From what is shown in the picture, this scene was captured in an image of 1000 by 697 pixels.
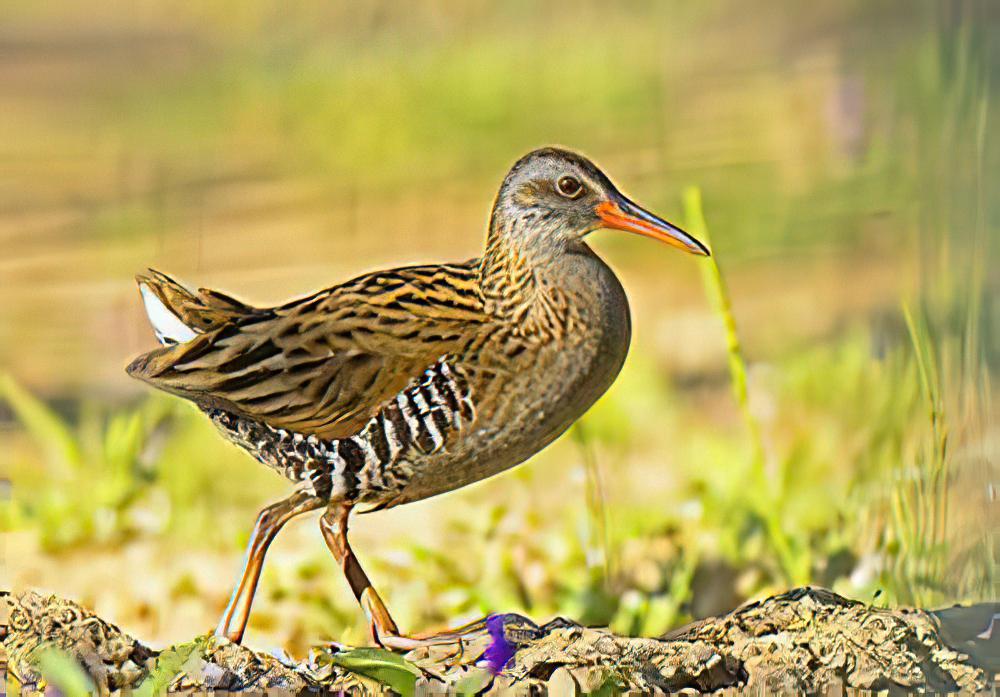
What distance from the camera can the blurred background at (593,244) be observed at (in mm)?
3002

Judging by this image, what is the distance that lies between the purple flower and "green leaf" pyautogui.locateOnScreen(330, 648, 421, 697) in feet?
0.44

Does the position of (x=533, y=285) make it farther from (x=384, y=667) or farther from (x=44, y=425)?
(x=44, y=425)

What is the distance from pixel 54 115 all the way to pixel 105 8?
0.79 ft

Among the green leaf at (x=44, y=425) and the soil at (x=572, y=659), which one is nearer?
the soil at (x=572, y=659)

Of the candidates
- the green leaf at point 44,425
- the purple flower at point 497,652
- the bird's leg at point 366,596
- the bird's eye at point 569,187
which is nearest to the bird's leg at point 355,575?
the bird's leg at point 366,596

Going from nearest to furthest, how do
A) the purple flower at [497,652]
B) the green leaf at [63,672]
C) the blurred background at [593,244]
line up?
the green leaf at [63,672], the purple flower at [497,652], the blurred background at [593,244]

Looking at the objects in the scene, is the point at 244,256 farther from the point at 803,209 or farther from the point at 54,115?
the point at 803,209

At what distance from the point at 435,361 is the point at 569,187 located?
40 cm

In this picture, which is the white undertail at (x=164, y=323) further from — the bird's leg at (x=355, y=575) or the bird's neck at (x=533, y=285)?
the bird's neck at (x=533, y=285)

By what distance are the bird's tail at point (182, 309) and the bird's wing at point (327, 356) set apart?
0.04m

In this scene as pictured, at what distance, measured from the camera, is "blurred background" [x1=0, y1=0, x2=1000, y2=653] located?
300 cm

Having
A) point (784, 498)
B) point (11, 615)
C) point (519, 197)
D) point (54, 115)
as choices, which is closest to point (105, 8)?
point (54, 115)

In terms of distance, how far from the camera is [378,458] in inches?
104

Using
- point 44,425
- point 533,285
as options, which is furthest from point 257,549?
point 533,285
